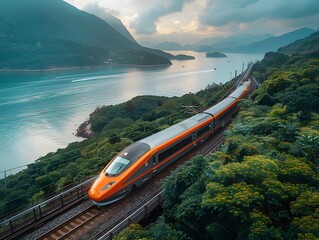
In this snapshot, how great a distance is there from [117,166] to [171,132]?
6.13 m

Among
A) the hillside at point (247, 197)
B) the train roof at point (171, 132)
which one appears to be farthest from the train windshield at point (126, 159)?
the hillside at point (247, 197)

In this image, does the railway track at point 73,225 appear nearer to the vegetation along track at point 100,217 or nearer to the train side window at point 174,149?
the vegetation along track at point 100,217

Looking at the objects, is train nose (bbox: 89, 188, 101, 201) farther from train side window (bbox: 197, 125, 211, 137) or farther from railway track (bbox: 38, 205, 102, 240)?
train side window (bbox: 197, 125, 211, 137)

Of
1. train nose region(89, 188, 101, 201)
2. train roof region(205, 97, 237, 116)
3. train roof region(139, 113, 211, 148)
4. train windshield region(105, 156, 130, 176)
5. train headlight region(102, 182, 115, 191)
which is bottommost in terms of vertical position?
train nose region(89, 188, 101, 201)

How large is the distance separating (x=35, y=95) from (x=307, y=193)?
102 m

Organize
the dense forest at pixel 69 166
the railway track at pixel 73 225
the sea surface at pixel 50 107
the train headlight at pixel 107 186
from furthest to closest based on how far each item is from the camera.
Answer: the sea surface at pixel 50 107, the dense forest at pixel 69 166, the train headlight at pixel 107 186, the railway track at pixel 73 225

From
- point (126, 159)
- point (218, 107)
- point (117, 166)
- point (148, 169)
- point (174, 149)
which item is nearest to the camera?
point (117, 166)

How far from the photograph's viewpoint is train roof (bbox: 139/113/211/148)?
693 inches

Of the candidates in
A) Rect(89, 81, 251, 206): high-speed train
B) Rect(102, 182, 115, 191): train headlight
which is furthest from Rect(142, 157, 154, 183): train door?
Rect(102, 182, 115, 191): train headlight

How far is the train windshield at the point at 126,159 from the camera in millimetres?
14777

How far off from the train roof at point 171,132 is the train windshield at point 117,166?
240 cm

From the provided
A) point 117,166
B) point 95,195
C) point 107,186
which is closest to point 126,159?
point 117,166

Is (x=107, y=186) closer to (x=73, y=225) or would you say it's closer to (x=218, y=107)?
(x=73, y=225)

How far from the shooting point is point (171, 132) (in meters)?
19.7
